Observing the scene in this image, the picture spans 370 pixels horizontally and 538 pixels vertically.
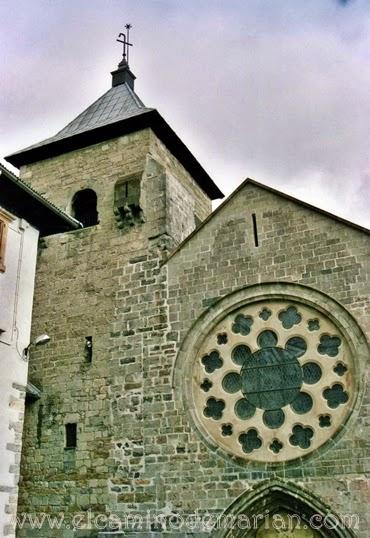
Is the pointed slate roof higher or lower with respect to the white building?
higher

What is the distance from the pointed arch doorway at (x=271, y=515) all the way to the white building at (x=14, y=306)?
3.42 meters

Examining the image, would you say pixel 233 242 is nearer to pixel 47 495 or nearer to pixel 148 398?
pixel 148 398

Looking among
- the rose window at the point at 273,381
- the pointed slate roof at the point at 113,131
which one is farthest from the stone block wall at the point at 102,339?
the rose window at the point at 273,381

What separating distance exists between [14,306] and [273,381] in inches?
178

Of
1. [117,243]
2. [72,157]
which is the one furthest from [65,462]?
[72,157]

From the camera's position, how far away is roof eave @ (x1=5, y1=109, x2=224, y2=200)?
45.3ft

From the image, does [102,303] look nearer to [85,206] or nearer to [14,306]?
[14,306]

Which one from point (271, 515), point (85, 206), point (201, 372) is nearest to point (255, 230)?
point (201, 372)

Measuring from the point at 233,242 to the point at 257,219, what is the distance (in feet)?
2.03

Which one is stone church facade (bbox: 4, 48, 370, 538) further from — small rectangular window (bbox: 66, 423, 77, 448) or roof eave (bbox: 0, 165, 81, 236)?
roof eave (bbox: 0, 165, 81, 236)

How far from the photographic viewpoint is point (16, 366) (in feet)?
32.3

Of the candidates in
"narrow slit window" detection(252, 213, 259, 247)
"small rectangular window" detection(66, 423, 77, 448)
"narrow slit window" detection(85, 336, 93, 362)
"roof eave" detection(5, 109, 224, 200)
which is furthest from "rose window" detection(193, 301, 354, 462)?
"roof eave" detection(5, 109, 224, 200)

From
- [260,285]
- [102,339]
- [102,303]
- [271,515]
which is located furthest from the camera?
[102,303]

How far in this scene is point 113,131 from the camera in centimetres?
1414
